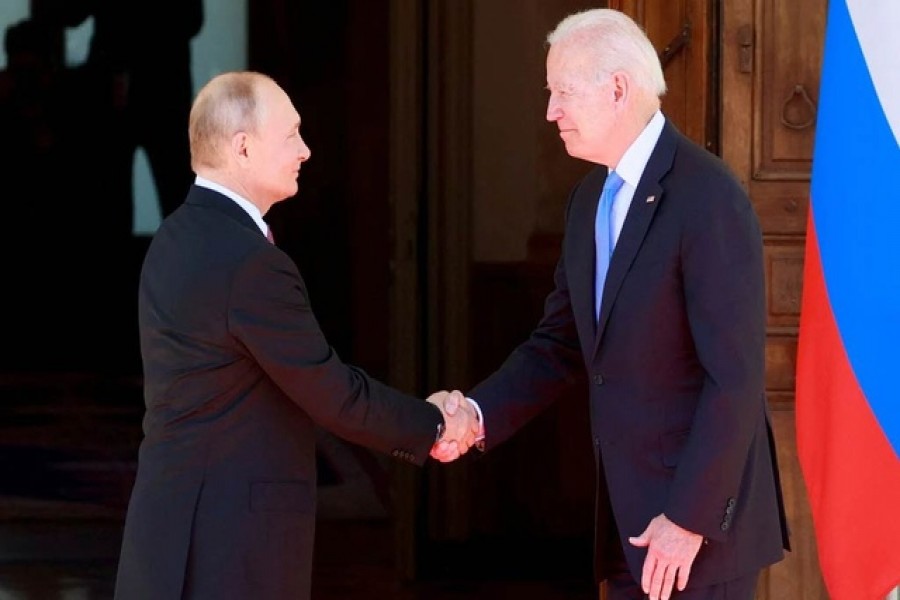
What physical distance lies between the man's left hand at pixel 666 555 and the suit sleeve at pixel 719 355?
30mm

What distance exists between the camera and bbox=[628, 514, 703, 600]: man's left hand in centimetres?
303

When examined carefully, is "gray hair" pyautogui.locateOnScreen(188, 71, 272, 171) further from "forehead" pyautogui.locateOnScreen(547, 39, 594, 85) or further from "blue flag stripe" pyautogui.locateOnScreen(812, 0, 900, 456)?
"blue flag stripe" pyautogui.locateOnScreen(812, 0, 900, 456)

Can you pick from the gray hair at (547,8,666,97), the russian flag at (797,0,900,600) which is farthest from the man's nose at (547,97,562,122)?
the russian flag at (797,0,900,600)

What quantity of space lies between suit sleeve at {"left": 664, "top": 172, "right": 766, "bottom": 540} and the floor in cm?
313

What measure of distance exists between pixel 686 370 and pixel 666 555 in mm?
331

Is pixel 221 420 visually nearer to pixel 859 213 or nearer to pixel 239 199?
pixel 239 199

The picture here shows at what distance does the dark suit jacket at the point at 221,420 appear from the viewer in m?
3.16

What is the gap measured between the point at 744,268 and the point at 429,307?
3.33m

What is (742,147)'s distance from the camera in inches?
166

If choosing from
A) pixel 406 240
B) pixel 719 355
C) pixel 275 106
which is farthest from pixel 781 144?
pixel 406 240

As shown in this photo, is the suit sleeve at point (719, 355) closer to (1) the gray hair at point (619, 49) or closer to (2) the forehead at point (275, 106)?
(1) the gray hair at point (619, 49)

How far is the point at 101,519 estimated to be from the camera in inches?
287

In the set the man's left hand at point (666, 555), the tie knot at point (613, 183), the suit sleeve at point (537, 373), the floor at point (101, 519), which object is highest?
the tie knot at point (613, 183)

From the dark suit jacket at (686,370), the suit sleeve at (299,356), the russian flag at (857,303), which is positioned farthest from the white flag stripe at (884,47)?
the suit sleeve at (299,356)
